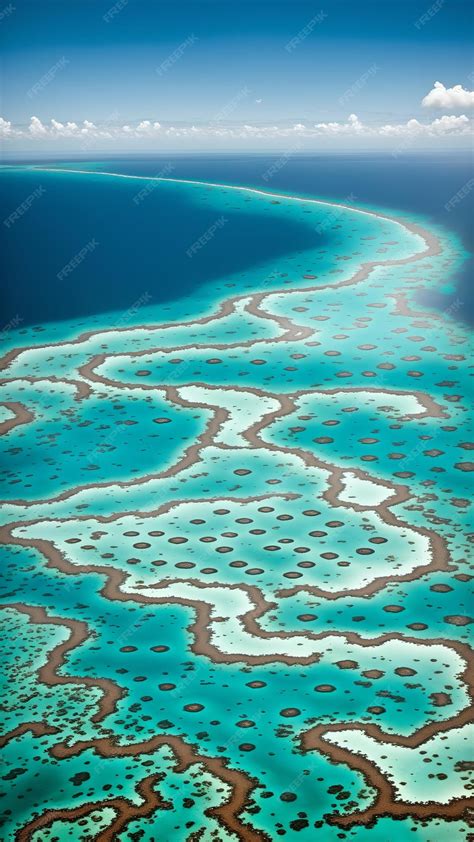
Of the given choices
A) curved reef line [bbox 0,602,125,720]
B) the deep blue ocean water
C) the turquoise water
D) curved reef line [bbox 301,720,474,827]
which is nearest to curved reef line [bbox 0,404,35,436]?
the turquoise water

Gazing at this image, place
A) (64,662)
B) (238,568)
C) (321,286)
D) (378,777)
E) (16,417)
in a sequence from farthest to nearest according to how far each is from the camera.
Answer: (321,286) < (16,417) < (238,568) < (64,662) < (378,777)

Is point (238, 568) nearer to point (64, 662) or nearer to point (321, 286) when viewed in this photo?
point (64, 662)

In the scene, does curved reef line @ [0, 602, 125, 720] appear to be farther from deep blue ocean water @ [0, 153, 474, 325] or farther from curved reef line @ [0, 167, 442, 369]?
deep blue ocean water @ [0, 153, 474, 325]

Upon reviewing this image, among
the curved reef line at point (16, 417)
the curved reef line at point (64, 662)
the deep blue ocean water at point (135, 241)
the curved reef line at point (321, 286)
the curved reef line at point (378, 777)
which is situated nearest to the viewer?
the curved reef line at point (378, 777)

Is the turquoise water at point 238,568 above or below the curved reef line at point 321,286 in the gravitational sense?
below

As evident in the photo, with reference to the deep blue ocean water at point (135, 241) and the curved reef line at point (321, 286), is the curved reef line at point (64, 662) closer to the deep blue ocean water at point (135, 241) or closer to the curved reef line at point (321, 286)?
the curved reef line at point (321, 286)

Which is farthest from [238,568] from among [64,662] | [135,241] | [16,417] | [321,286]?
[135,241]

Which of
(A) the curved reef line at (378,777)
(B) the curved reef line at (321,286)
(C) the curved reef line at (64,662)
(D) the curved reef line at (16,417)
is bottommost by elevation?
(A) the curved reef line at (378,777)

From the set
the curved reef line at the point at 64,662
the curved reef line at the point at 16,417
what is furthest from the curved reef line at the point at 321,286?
the curved reef line at the point at 64,662

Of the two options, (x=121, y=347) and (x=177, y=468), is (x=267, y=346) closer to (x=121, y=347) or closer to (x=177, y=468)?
(x=121, y=347)
